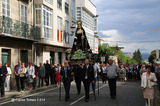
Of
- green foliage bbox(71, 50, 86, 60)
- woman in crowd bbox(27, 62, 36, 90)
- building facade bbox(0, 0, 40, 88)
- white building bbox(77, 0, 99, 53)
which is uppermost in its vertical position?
white building bbox(77, 0, 99, 53)

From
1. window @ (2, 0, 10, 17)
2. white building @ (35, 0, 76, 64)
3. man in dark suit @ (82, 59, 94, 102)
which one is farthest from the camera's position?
white building @ (35, 0, 76, 64)

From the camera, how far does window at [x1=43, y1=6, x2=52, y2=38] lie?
23.0 m

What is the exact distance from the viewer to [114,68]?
36.8 ft

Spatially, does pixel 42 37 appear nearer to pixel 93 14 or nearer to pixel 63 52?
pixel 63 52

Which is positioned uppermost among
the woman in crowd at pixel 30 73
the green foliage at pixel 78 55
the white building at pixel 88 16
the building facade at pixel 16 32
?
the white building at pixel 88 16

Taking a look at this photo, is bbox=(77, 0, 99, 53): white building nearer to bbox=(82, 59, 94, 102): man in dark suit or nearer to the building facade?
the building facade

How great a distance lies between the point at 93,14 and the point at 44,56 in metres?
23.8

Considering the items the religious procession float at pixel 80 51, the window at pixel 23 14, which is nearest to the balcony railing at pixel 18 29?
the window at pixel 23 14

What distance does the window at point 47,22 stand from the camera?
22984mm

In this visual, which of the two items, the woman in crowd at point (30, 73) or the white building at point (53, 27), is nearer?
the woman in crowd at point (30, 73)

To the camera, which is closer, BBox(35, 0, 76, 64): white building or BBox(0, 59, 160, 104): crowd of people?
BBox(0, 59, 160, 104): crowd of people

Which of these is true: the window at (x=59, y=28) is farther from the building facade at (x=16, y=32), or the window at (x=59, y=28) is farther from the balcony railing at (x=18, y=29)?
the building facade at (x=16, y=32)

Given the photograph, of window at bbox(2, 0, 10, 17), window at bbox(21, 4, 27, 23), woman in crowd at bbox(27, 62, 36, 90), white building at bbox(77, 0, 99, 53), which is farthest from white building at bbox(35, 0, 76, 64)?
woman in crowd at bbox(27, 62, 36, 90)

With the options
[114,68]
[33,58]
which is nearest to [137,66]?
[33,58]
